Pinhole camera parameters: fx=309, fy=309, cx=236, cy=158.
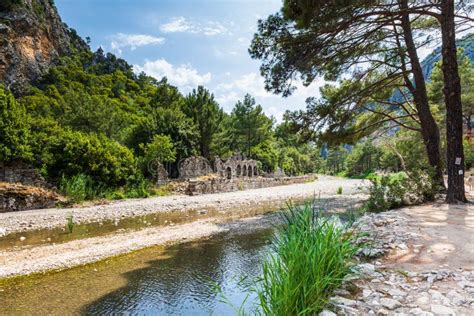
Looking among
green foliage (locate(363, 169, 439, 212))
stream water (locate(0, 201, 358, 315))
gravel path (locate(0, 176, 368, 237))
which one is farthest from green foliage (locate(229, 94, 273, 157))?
stream water (locate(0, 201, 358, 315))

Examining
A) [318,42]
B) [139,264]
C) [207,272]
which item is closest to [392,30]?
[318,42]

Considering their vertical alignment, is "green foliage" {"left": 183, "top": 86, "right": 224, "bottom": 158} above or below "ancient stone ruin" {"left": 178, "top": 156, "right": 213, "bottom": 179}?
above

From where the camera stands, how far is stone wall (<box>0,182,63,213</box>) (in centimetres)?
1416

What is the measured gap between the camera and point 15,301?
5.08 metres

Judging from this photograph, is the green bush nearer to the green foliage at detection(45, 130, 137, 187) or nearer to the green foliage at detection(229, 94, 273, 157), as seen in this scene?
the green foliage at detection(45, 130, 137, 187)

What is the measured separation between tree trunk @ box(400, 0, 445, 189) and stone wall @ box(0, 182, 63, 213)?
16765 millimetres

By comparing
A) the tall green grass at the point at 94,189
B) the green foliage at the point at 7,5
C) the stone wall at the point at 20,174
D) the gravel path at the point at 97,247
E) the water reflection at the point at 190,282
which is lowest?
the water reflection at the point at 190,282

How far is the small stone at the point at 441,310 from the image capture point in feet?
8.96

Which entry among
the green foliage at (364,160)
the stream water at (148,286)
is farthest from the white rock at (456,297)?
the green foliage at (364,160)

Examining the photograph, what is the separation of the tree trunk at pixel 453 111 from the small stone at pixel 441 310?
7827mm

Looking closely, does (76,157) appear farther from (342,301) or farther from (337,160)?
(337,160)

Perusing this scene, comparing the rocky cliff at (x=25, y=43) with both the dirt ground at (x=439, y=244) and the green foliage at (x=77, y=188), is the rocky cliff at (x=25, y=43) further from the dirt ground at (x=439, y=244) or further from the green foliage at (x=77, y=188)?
the dirt ground at (x=439, y=244)

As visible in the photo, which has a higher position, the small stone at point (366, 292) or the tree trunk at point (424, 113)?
the tree trunk at point (424, 113)

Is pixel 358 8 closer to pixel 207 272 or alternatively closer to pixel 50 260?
pixel 207 272
